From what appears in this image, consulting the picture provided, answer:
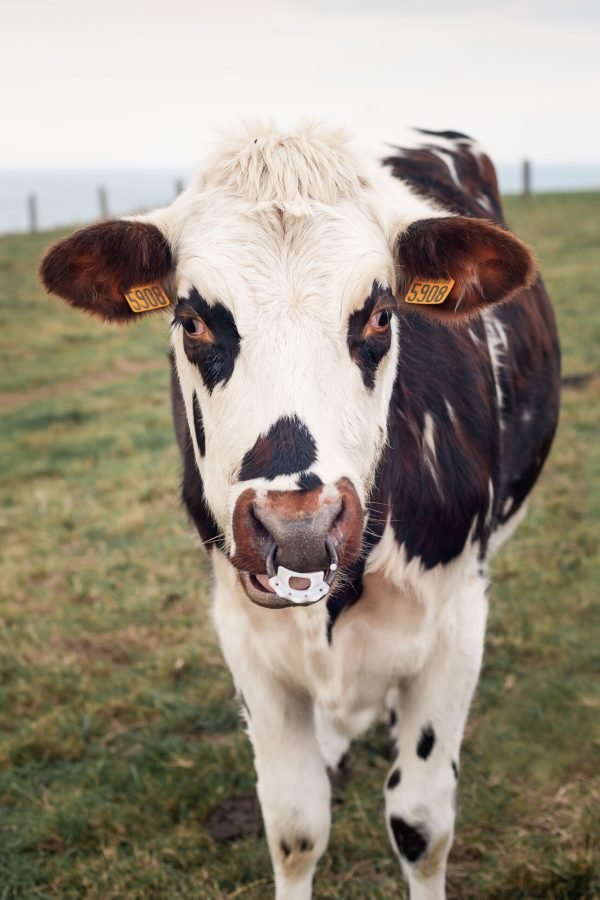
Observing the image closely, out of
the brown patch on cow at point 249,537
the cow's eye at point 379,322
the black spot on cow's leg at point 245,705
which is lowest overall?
the black spot on cow's leg at point 245,705

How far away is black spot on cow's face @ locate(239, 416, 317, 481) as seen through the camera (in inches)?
77.5

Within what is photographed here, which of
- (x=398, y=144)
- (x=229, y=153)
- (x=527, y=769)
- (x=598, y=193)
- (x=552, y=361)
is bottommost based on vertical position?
(x=598, y=193)

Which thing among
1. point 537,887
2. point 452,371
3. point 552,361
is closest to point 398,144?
point 552,361

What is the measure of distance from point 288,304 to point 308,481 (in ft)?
1.46

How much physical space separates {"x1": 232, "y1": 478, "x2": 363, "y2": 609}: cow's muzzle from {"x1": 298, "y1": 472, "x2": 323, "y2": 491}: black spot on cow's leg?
1cm

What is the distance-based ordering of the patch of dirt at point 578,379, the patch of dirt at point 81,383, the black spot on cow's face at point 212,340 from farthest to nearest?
1. the patch of dirt at point 81,383
2. the patch of dirt at point 578,379
3. the black spot on cow's face at point 212,340

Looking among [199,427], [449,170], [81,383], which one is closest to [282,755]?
[199,427]

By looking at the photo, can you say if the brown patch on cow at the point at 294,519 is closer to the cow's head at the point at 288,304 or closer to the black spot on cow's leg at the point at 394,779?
the cow's head at the point at 288,304

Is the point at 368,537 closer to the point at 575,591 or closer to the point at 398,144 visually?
the point at 398,144

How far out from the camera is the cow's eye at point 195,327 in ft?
7.41

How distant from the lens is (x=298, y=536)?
1.89 metres

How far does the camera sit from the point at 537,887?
3.01 m

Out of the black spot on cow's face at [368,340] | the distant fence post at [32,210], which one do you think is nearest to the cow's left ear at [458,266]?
the black spot on cow's face at [368,340]

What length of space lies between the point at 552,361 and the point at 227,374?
2516 mm
